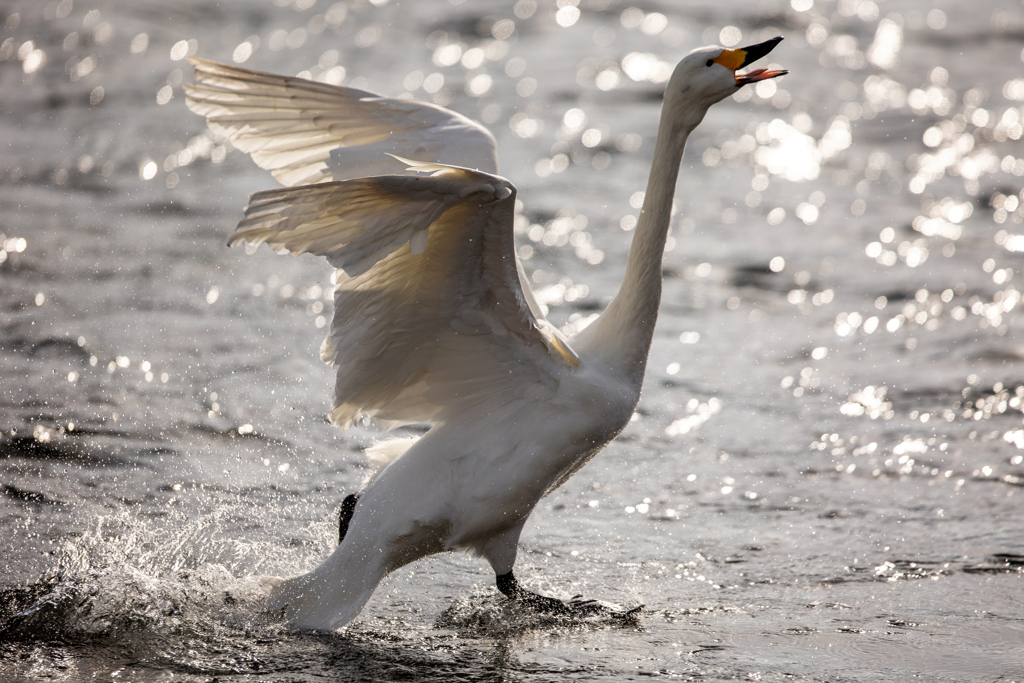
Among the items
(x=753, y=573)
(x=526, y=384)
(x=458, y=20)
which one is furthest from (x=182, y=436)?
(x=458, y=20)

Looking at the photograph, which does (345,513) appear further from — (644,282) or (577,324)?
(577,324)

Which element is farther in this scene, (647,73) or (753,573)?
(647,73)

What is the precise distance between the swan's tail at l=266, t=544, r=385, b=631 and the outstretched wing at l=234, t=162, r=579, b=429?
67 cm

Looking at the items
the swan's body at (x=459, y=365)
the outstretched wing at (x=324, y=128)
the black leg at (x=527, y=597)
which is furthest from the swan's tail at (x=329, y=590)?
the outstretched wing at (x=324, y=128)

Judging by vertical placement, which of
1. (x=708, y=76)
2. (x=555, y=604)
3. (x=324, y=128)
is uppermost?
(x=708, y=76)

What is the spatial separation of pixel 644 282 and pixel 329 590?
1.89 metres

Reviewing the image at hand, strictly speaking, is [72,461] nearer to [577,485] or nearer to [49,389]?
[49,389]

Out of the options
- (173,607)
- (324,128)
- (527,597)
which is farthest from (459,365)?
(173,607)

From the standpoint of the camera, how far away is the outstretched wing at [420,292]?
411cm

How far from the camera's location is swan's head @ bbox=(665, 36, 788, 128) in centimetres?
505

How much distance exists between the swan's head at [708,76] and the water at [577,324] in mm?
2194

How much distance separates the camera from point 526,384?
16.5 feet

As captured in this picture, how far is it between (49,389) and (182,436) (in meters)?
0.97

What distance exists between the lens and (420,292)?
4652 millimetres
